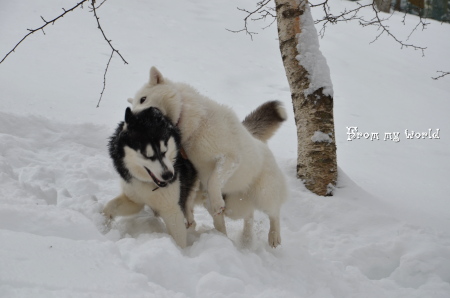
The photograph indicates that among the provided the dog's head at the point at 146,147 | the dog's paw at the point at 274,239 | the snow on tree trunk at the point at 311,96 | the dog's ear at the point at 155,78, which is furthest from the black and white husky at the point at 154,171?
the snow on tree trunk at the point at 311,96

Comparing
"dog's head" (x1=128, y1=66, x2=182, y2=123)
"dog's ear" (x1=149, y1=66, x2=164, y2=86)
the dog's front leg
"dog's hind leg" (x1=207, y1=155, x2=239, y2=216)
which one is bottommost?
the dog's front leg

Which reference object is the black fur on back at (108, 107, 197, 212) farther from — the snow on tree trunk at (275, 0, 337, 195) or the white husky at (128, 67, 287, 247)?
the snow on tree trunk at (275, 0, 337, 195)

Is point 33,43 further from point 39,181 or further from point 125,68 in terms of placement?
point 39,181

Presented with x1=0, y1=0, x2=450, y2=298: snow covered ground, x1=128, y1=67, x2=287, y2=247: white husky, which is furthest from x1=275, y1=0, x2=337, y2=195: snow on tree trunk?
x1=128, y1=67, x2=287, y2=247: white husky

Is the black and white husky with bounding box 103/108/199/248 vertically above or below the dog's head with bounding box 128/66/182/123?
below

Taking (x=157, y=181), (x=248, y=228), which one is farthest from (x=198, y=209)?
(x=157, y=181)

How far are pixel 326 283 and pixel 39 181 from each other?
99.4 inches

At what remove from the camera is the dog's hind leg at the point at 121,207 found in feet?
9.62

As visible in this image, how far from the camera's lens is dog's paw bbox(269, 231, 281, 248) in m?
3.36

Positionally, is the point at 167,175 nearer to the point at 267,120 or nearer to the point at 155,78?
the point at 155,78

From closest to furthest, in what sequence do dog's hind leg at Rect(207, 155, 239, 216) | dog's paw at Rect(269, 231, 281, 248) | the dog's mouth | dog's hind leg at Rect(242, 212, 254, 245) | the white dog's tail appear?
the dog's mouth → dog's hind leg at Rect(207, 155, 239, 216) → dog's paw at Rect(269, 231, 281, 248) → dog's hind leg at Rect(242, 212, 254, 245) → the white dog's tail

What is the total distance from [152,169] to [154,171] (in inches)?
0.8

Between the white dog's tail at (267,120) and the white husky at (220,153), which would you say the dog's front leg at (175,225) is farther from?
the white dog's tail at (267,120)

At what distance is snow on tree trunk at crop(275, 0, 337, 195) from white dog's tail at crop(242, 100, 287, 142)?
0.79 metres
